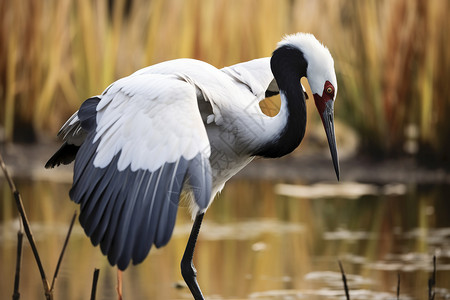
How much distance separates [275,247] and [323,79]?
6.31 ft

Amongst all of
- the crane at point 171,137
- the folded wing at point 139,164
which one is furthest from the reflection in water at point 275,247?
the folded wing at point 139,164

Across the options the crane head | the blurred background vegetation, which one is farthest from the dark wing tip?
the blurred background vegetation

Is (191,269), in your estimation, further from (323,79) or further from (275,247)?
(275,247)

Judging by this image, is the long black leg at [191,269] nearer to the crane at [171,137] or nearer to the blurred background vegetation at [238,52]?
the crane at [171,137]

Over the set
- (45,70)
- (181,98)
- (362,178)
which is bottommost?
(362,178)

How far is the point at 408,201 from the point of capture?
725 centimetres

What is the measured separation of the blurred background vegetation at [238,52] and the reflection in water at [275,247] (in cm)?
70

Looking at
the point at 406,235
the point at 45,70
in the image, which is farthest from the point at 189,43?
the point at 406,235

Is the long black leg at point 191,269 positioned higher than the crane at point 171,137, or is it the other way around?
the crane at point 171,137

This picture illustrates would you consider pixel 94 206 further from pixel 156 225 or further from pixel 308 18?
pixel 308 18

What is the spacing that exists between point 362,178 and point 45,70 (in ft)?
9.65

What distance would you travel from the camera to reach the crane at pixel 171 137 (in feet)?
11.5

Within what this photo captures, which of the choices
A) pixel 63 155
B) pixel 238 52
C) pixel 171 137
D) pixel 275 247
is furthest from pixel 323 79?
pixel 238 52

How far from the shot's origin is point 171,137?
3.71 metres
